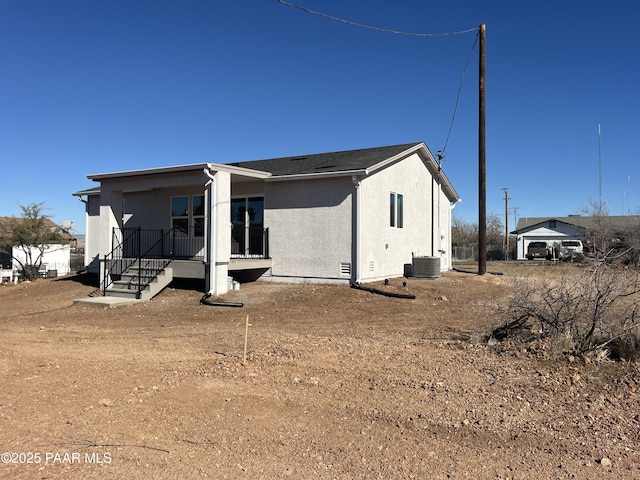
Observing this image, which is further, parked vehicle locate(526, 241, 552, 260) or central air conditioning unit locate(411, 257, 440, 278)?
parked vehicle locate(526, 241, 552, 260)

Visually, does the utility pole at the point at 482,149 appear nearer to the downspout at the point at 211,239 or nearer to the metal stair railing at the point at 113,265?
the downspout at the point at 211,239

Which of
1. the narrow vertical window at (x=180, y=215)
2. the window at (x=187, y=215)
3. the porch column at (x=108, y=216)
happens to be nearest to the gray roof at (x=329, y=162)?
the window at (x=187, y=215)

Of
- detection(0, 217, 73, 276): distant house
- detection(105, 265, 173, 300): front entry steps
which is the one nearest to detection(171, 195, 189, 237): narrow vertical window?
detection(105, 265, 173, 300): front entry steps

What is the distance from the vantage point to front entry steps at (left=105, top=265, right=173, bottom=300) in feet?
40.9

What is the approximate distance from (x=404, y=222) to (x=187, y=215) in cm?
750

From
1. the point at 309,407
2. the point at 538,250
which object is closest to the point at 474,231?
the point at 538,250

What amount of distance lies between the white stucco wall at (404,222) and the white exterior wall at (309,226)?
61cm

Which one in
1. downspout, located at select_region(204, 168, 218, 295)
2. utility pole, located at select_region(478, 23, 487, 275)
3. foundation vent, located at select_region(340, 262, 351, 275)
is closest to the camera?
downspout, located at select_region(204, 168, 218, 295)

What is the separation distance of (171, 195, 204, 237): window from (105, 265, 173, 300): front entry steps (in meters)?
2.48

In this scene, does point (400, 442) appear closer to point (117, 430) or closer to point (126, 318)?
point (117, 430)

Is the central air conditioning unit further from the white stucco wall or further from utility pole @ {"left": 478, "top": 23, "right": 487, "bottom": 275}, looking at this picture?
Result: utility pole @ {"left": 478, "top": 23, "right": 487, "bottom": 275}

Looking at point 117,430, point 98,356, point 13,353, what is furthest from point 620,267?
point 13,353

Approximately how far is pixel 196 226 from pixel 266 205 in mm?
2579

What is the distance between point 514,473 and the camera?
129 inches
